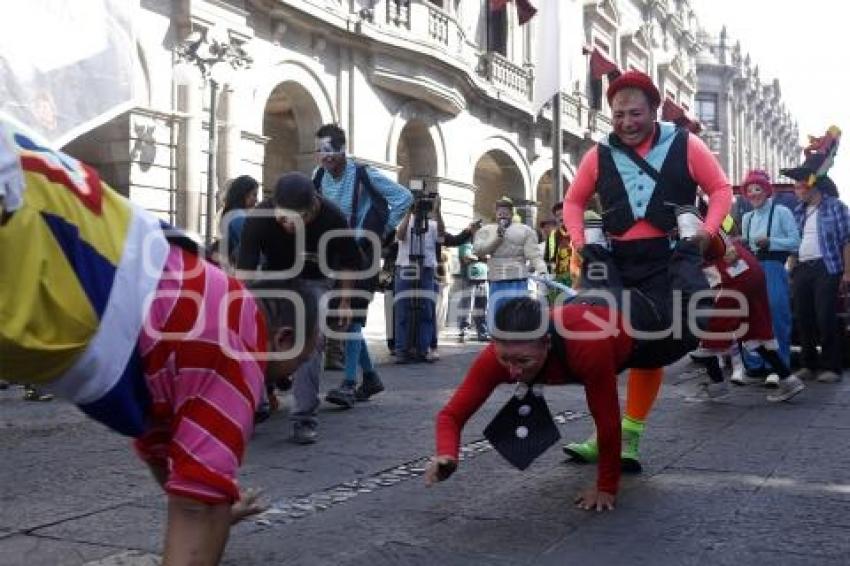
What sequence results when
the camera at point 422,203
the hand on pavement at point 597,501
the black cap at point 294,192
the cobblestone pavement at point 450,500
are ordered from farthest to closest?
1. the camera at point 422,203
2. the black cap at point 294,192
3. the hand on pavement at point 597,501
4. the cobblestone pavement at point 450,500

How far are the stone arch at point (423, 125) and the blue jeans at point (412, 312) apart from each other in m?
8.75

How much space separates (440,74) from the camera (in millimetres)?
19156

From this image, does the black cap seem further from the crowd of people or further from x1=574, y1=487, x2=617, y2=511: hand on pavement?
x1=574, y1=487, x2=617, y2=511: hand on pavement

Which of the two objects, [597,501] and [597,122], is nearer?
[597,501]

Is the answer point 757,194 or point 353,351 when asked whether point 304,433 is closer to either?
point 353,351

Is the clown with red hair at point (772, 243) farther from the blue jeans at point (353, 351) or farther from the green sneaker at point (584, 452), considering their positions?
the green sneaker at point (584, 452)

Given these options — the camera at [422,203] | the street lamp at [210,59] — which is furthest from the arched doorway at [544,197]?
the camera at [422,203]

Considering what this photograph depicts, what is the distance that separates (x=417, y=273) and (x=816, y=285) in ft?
12.4

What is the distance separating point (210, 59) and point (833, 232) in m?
7.71

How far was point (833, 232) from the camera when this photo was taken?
312 inches

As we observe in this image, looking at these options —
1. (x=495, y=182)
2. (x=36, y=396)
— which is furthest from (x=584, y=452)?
(x=495, y=182)

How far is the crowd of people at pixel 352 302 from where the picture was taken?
192 cm

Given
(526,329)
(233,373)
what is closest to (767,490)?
(526,329)

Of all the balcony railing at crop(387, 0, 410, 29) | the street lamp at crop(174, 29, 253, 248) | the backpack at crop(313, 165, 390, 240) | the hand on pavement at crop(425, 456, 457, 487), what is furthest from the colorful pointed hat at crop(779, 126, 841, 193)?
the balcony railing at crop(387, 0, 410, 29)
